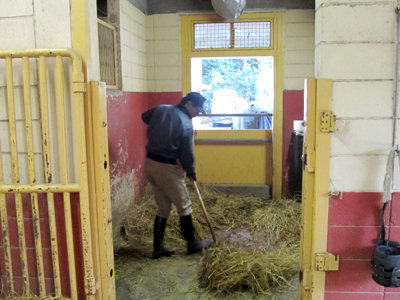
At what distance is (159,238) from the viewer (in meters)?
3.67

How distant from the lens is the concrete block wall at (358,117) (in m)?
2.06

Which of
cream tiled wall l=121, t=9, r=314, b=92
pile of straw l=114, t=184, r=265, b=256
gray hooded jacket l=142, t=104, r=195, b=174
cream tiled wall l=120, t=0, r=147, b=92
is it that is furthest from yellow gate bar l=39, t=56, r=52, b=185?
cream tiled wall l=121, t=9, r=314, b=92

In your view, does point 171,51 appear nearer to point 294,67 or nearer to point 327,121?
point 294,67

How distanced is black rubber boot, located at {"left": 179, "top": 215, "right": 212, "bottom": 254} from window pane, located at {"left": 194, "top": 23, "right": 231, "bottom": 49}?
105 inches

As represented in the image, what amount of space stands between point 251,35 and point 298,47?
2.16 feet

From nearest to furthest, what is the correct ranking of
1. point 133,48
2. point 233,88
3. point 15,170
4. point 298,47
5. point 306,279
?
point 15,170 → point 306,279 → point 133,48 → point 298,47 → point 233,88

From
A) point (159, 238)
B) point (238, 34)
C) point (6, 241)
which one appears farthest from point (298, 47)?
point (6, 241)

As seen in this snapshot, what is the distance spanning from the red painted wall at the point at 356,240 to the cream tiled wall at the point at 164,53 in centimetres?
363

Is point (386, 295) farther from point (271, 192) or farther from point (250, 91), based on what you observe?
point (250, 91)

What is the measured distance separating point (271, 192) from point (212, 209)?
3.55ft

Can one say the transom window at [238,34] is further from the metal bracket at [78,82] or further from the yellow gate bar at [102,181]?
the metal bracket at [78,82]

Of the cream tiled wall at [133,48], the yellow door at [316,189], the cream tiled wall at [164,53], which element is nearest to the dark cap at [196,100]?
the cream tiled wall at [133,48]

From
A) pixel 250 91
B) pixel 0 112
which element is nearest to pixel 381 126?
pixel 0 112

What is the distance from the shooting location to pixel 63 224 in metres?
2.29
